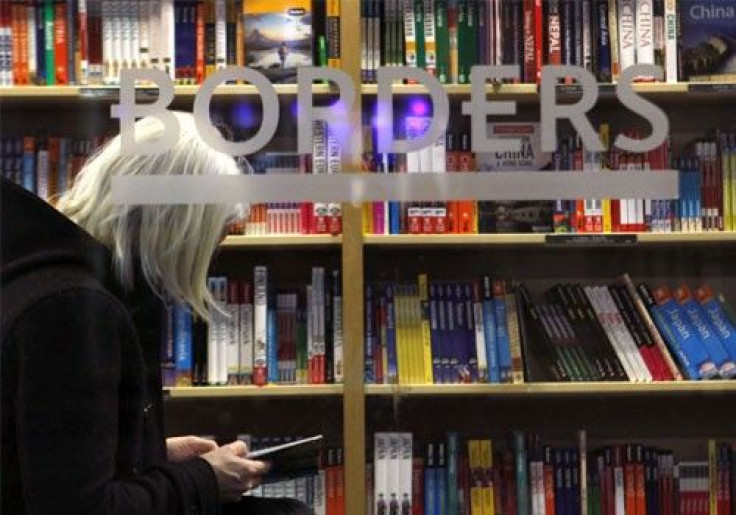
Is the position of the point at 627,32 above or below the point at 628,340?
above

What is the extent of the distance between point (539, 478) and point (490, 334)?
1.02ft

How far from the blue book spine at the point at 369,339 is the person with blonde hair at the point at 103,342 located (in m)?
0.34

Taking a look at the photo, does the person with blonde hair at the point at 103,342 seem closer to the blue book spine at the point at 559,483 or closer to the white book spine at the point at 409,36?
the white book spine at the point at 409,36

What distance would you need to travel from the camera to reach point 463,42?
2.06 m

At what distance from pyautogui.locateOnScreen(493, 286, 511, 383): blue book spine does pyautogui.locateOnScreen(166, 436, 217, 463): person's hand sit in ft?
1.95

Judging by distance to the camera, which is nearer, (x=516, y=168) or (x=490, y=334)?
(x=516, y=168)

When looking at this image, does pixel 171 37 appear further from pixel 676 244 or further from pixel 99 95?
pixel 676 244

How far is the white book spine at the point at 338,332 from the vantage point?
2.13 m

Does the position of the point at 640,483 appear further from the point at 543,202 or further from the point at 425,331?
the point at 543,202

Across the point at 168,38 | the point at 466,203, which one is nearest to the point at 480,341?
the point at 466,203

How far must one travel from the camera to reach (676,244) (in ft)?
6.85

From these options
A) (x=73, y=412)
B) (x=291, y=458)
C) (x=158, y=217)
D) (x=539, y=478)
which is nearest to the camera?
(x=73, y=412)

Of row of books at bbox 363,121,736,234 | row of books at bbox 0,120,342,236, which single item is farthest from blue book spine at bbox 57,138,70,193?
row of books at bbox 363,121,736,234

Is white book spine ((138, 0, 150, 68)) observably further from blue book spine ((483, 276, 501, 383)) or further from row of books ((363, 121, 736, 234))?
blue book spine ((483, 276, 501, 383))
